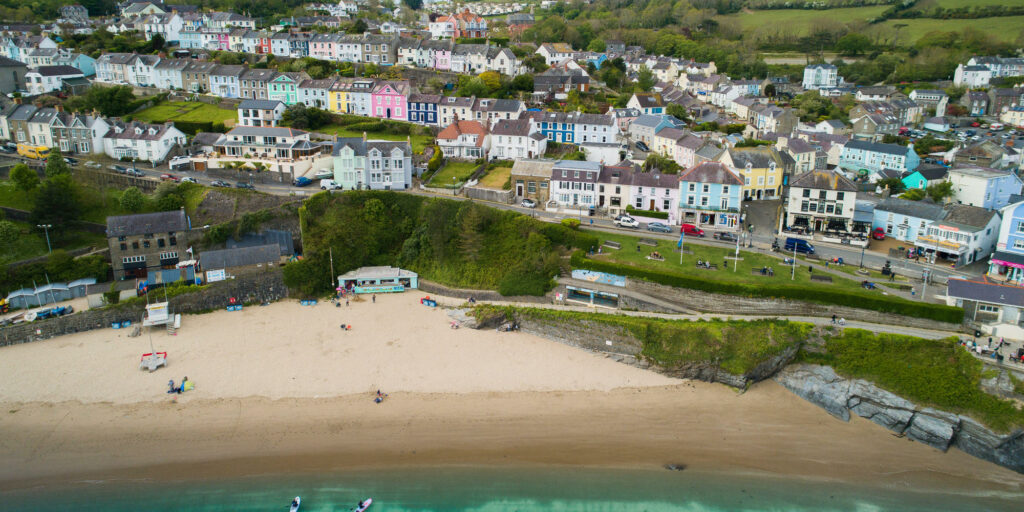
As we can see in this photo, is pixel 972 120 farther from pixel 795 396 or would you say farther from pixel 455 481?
pixel 455 481

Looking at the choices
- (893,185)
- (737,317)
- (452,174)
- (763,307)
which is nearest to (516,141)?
(452,174)

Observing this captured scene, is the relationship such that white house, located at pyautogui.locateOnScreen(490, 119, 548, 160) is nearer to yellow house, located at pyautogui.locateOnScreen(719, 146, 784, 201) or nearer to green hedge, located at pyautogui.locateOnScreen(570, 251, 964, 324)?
yellow house, located at pyautogui.locateOnScreen(719, 146, 784, 201)

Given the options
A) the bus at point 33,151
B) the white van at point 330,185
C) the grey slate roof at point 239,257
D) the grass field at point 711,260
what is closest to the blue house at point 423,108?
the white van at point 330,185

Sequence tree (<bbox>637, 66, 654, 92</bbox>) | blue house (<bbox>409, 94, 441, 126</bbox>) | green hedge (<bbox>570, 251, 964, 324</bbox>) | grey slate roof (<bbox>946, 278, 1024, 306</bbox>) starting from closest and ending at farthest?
grey slate roof (<bbox>946, 278, 1024, 306</bbox>), green hedge (<bbox>570, 251, 964, 324</bbox>), blue house (<bbox>409, 94, 441, 126</bbox>), tree (<bbox>637, 66, 654, 92</bbox>)

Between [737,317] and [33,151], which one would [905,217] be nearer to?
[737,317]

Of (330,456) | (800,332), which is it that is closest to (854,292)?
(800,332)

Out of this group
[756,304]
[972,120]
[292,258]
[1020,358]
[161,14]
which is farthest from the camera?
[161,14]

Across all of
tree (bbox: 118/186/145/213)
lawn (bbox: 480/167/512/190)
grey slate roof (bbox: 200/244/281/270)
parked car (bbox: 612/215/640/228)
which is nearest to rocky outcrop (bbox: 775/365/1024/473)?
parked car (bbox: 612/215/640/228)
